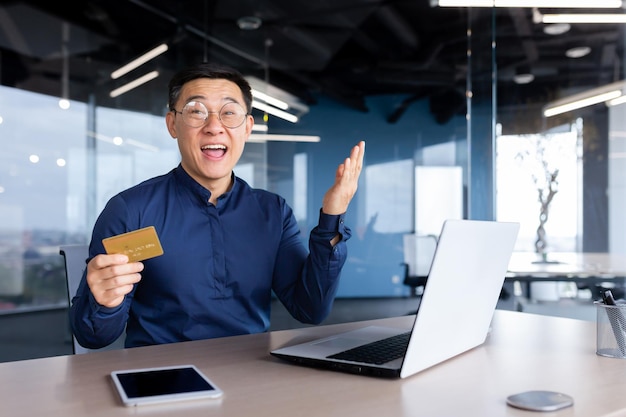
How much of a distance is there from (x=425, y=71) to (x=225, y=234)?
405 cm

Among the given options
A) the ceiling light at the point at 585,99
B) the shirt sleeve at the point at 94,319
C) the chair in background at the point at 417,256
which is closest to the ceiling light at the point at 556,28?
the ceiling light at the point at 585,99

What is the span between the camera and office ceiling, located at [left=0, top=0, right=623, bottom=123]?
4609mm

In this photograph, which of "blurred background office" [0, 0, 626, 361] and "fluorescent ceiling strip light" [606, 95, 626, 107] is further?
"blurred background office" [0, 0, 626, 361]

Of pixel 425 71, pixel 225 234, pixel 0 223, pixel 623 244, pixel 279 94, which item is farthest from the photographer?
pixel 425 71

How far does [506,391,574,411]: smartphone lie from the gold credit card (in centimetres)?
65

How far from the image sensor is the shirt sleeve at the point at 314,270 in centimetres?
165

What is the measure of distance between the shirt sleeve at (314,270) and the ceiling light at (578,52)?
3.35 metres

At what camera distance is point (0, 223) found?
4.62m

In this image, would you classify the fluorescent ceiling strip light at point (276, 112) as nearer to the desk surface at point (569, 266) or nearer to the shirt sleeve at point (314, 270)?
the desk surface at point (569, 266)

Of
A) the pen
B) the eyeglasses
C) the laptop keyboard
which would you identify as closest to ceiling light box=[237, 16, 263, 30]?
the eyeglasses

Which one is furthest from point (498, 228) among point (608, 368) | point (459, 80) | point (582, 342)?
point (459, 80)

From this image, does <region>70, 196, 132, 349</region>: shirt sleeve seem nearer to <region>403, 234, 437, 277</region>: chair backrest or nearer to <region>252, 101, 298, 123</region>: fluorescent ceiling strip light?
<region>252, 101, 298, 123</region>: fluorescent ceiling strip light

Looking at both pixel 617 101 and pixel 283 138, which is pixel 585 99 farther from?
pixel 283 138

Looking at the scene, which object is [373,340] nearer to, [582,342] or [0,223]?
[582,342]
